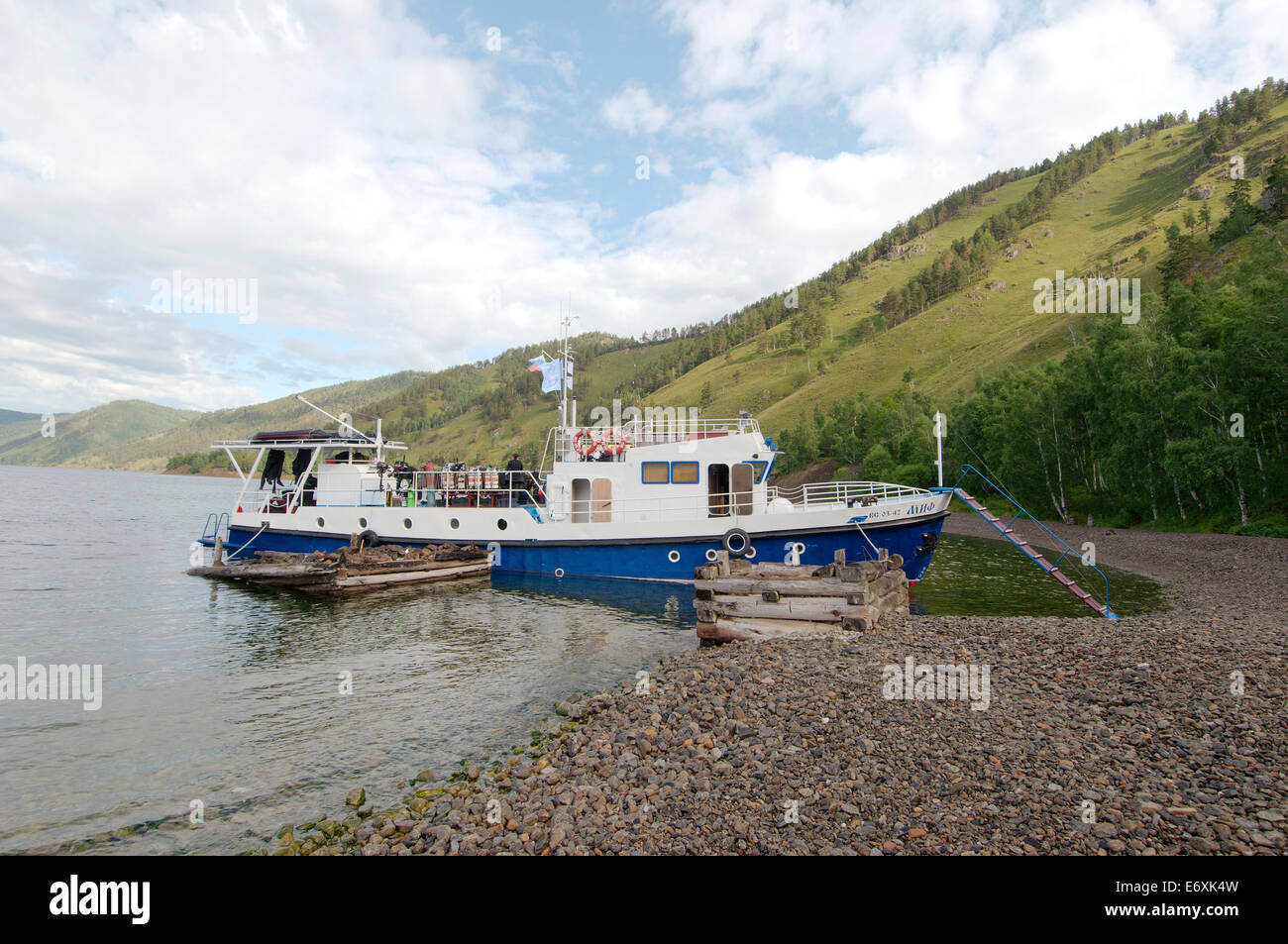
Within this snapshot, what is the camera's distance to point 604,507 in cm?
2617

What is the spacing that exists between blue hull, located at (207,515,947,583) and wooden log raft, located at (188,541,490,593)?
Answer: 1602 mm

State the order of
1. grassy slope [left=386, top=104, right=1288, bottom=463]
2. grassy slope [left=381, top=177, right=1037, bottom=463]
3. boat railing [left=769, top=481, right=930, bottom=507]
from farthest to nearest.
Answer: grassy slope [left=381, top=177, right=1037, bottom=463]
grassy slope [left=386, top=104, right=1288, bottom=463]
boat railing [left=769, top=481, right=930, bottom=507]

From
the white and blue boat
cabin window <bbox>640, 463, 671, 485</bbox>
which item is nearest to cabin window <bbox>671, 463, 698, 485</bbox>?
the white and blue boat

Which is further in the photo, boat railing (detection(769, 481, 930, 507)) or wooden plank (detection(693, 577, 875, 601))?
boat railing (detection(769, 481, 930, 507))

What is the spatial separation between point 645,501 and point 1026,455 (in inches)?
1490

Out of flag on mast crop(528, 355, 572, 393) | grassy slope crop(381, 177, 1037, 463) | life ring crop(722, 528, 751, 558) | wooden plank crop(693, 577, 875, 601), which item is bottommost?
wooden plank crop(693, 577, 875, 601)

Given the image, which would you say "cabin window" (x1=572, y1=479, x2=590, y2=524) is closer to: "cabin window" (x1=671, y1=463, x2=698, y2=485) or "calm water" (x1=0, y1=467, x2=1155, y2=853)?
"calm water" (x1=0, y1=467, x2=1155, y2=853)

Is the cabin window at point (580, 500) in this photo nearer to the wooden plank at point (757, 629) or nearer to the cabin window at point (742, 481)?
the cabin window at point (742, 481)

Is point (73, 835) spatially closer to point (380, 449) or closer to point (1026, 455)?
point (380, 449)

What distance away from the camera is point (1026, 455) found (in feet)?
158

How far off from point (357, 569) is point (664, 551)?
1262 centimetres

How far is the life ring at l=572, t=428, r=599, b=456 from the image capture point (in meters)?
26.5

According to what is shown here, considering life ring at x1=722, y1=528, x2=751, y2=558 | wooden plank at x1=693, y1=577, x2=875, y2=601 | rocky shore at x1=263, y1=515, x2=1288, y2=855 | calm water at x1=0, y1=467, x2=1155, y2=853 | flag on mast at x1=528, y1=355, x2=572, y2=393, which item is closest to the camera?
rocky shore at x1=263, y1=515, x2=1288, y2=855
